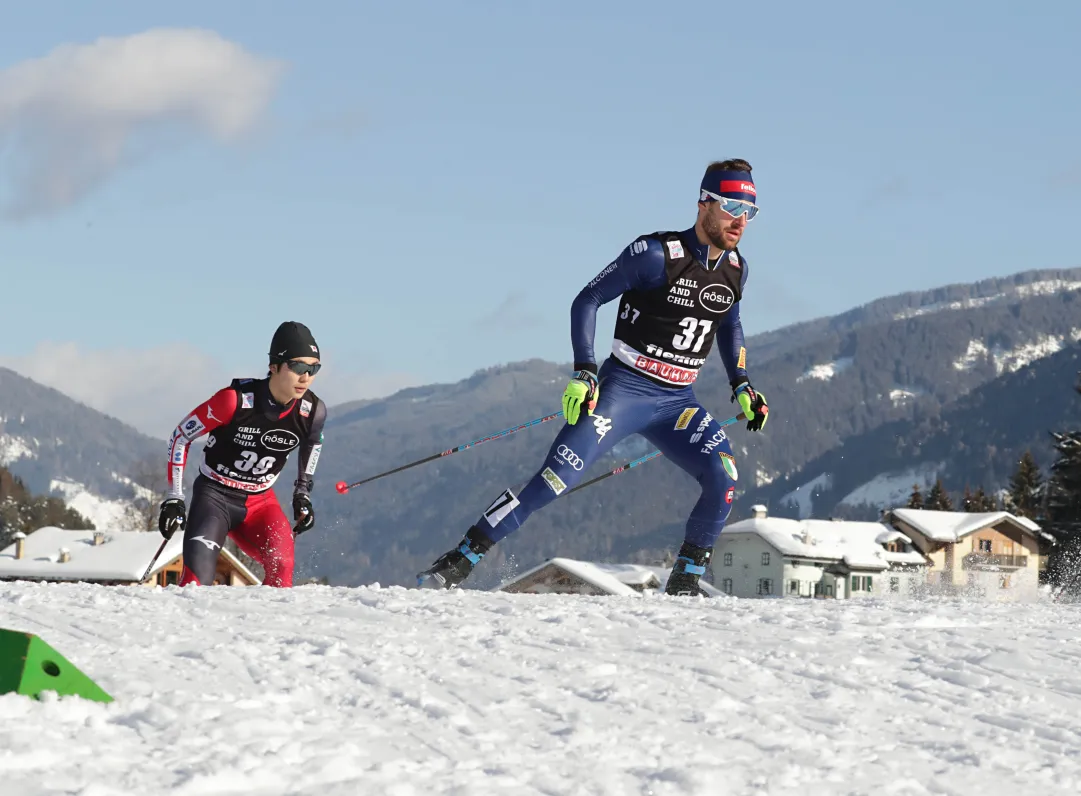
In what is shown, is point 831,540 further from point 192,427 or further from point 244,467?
point 192,427

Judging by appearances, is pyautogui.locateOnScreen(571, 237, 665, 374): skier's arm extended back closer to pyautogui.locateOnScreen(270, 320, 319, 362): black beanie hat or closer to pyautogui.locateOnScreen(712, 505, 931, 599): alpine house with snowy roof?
pyautogui.locateOnScreen(270, 320, 319, 362): black beanie hat

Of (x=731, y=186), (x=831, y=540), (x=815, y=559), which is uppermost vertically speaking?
(x=831, y=540)

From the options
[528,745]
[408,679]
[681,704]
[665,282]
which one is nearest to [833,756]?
[681,704]

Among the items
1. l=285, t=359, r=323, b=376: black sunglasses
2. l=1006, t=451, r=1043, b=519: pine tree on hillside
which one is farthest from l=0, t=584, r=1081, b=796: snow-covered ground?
l=1006, t=451, r=1043, b=519: pine tree on hillside

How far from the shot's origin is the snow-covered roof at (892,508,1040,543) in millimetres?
62938

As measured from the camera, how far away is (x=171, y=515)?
394 inches

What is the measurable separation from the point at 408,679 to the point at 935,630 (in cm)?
293

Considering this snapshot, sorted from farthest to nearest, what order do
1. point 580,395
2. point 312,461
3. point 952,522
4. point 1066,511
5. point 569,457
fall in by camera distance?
point 952,522
point 1066,511
point 312,461
point 569,457
point 580,395

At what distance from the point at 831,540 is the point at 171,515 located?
57.7m

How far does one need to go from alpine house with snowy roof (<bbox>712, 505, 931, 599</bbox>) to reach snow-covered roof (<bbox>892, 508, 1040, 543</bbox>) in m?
0.92

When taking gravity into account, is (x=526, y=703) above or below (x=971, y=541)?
below

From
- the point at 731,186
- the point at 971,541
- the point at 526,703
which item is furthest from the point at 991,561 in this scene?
the point at 526,703

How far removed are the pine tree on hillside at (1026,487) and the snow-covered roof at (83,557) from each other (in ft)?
134

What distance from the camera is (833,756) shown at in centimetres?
486
